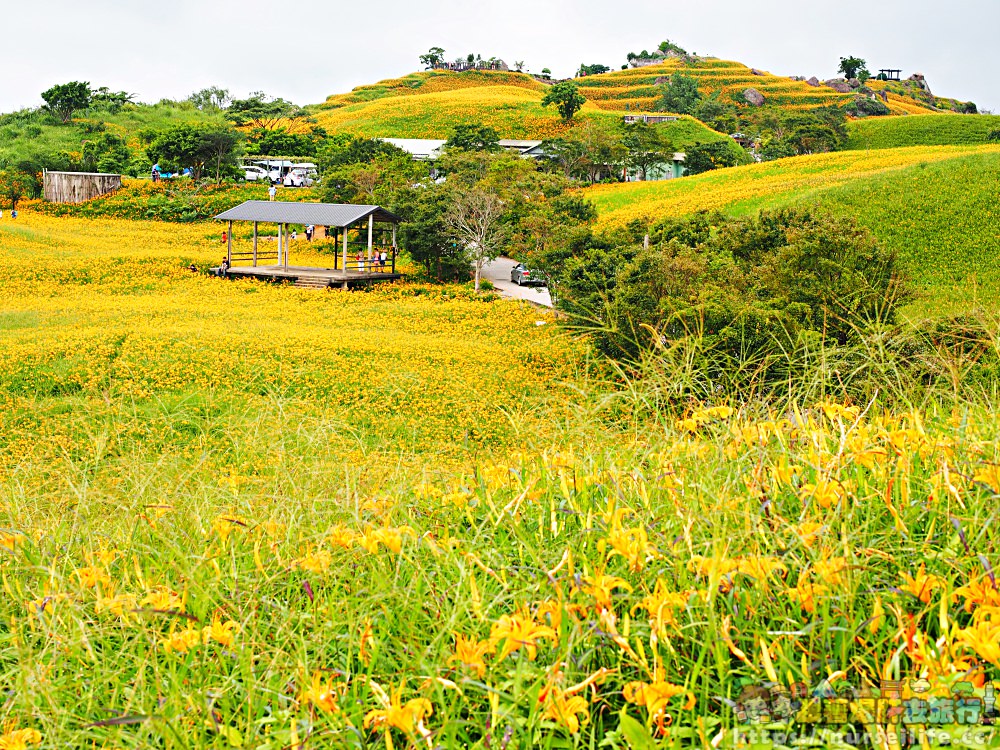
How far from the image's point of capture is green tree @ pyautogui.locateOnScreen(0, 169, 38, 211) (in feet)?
117

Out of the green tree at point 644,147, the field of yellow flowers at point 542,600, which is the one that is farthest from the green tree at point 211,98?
the field of yellow flowers at point 542,600

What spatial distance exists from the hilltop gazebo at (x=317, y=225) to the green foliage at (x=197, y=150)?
1378 centimetres

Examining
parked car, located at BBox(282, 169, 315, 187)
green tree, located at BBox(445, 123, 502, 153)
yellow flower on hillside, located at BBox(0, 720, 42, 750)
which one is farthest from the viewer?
green tree, located at BBox(445, 123, 502, 153)

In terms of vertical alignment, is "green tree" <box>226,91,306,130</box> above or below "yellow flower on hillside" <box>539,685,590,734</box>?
above

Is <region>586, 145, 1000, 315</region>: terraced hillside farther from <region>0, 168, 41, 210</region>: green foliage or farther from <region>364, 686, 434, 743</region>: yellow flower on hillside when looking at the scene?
<region>0, 168, 41, 210</region>: green foliage

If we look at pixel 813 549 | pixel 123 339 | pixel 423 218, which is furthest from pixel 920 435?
pixel 423 218

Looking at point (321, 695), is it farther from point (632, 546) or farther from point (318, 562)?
point (632, 546)

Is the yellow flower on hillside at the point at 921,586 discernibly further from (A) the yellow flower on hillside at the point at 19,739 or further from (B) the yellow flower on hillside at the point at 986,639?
(A) the yellow flower on hillside at the point at 19,739

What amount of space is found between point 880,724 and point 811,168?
35.7 metres

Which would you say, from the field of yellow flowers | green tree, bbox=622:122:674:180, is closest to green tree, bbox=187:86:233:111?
green tree, bbox=622:122:674:180

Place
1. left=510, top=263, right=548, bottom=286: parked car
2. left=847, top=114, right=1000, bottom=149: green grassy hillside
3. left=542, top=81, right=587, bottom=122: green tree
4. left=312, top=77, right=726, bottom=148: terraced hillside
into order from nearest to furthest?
left=510, top=263, right=548, bottom=286: parked car
left=847, top=114, right=1000, bottom=149: green grassy hillside
left=542, top=81, right=587, bottom=122: green tree
left=312, top=77, right=726, bottom=148: terraced hillside

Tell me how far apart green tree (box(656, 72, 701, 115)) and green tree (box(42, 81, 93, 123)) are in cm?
4160

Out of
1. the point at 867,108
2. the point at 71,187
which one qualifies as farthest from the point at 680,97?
the point at 71,187

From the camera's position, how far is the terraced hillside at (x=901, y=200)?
63.1 ft
